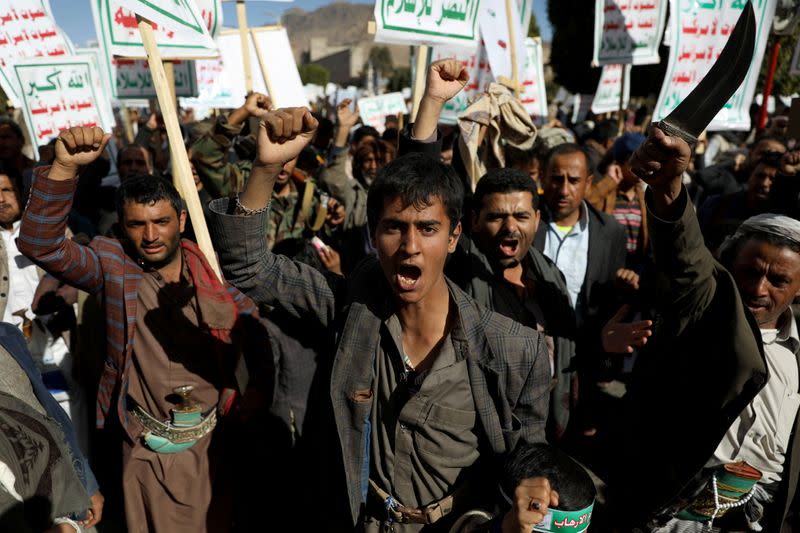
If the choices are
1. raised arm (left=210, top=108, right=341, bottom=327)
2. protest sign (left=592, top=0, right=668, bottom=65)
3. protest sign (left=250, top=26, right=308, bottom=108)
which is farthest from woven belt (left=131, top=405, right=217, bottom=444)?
protest sign (left=592, top=0, right=668, bottom=65)

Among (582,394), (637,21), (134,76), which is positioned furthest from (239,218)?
(637,21)

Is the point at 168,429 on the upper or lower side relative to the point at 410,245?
lower

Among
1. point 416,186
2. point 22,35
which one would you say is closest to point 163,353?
point 416,186

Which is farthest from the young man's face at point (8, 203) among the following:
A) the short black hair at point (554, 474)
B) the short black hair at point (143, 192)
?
the short black hair at point (554, 474)

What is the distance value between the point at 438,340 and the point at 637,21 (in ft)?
16.2

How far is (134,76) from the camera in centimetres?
568

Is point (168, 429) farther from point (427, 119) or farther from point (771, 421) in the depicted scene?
point (771, 421)

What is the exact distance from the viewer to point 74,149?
Answer: 205 cm

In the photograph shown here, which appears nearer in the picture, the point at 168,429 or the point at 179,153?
the point at 179,153

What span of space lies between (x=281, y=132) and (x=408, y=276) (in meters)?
0.55

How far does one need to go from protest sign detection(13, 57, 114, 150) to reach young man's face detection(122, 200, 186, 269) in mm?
2298

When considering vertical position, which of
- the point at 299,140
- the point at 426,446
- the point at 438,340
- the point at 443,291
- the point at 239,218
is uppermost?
the point at 299,140

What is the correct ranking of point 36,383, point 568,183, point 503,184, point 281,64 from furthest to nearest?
1. point 281,64
2. point 568,183
3. point 503,184
4. point 36,383

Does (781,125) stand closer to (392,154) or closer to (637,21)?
(637,21)
